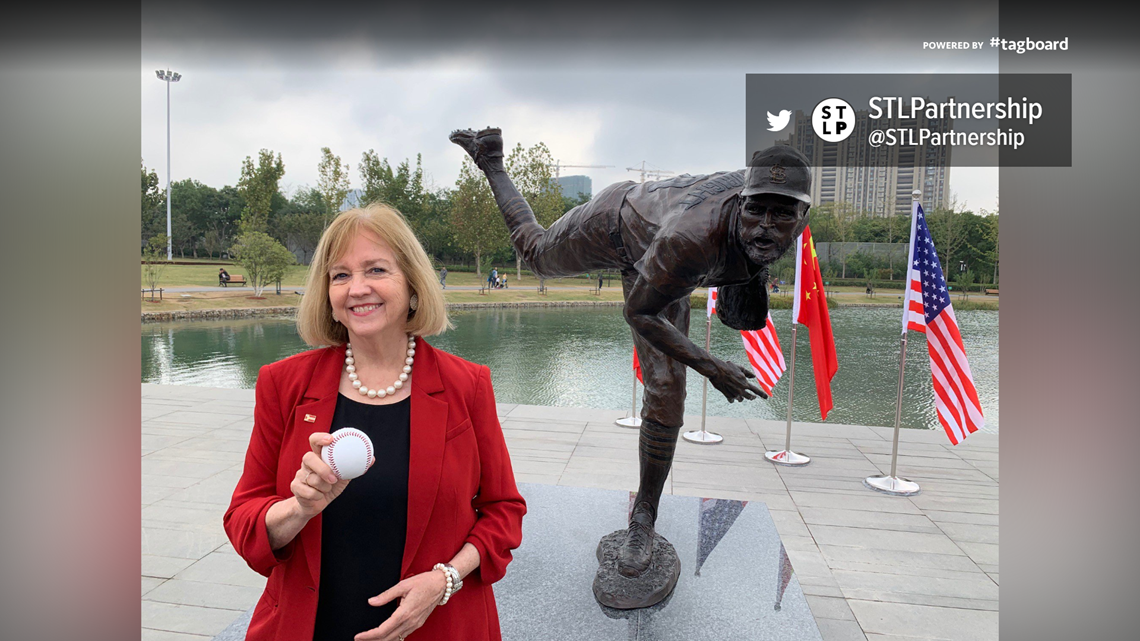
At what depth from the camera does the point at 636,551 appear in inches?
118

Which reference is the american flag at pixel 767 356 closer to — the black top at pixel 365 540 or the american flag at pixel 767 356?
the american flag at pixel 767 356

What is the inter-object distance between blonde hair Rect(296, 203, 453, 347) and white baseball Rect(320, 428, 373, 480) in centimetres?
46

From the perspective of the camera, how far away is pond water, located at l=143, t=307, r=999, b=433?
998 centimetres

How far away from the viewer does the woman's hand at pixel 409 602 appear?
1353 mm

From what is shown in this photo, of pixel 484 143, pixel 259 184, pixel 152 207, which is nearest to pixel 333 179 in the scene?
pixel 259 184

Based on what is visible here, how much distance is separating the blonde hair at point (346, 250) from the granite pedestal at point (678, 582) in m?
1.64

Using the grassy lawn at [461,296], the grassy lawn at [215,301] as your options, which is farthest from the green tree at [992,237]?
the grassy lawn at [215,301]

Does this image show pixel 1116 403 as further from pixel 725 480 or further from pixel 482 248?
pixel 482 248

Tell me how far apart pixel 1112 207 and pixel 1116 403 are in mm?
2026

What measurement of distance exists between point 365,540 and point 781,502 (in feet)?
14.6

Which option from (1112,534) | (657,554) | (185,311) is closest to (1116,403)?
(1112,534)

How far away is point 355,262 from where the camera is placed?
1.52m

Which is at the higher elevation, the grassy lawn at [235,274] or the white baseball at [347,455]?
the grassy lawn at [235,274]

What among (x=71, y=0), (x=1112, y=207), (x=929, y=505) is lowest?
(x=929, y=505)
